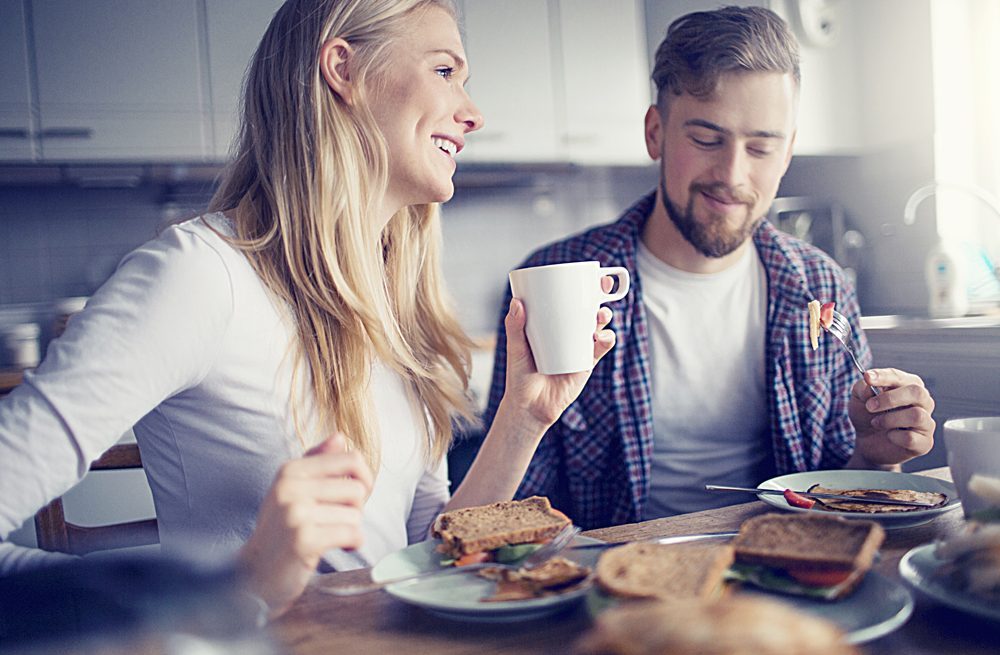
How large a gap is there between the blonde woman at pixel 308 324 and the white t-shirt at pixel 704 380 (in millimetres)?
472

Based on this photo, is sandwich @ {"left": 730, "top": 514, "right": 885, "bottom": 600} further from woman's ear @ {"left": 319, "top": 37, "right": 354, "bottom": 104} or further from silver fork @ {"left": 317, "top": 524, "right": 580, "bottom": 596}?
woman's ear @ {"left": 319, "top": 37, "right": 354, "bottom": 104}

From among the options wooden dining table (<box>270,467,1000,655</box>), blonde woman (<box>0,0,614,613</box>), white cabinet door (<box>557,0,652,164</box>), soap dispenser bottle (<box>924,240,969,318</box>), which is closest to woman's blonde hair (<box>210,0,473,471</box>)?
blonde woman (<box>0,0,614,613</box>)

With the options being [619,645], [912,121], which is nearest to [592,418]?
[619,645]

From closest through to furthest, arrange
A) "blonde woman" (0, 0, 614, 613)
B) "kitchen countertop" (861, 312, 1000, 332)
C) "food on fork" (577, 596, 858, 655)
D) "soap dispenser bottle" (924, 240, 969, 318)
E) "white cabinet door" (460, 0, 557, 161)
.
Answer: "food on fork" (577, 596, 858, 655), "blonde woman" (0, 0, 614, 613), "kitchen countertop" (861, 312, 1000, 332), "soap dispenser bottle" (924, 240, 969, 318), "white cabinet door" (460, 0, 557, 161)

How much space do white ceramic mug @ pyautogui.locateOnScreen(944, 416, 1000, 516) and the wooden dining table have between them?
0.10 meters

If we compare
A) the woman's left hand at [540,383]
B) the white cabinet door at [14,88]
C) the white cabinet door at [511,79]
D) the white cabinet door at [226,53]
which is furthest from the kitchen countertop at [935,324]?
the white cabinet door at [14,88]

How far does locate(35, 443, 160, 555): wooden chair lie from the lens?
1.21 m

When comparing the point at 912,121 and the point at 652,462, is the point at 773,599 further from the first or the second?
the point at 912,121

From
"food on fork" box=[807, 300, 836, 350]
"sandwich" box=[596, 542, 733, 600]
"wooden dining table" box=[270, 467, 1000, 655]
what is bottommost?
"wooden dining table" box=[270, 467, 1000, 655]

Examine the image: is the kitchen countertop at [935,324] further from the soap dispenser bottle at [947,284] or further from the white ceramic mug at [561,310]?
the white ceramic mug at [561,310]

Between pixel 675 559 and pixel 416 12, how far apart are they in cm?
80

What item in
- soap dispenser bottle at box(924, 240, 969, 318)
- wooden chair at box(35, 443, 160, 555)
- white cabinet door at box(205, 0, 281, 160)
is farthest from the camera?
white cabinet door at box(205, 0, 281, 160)

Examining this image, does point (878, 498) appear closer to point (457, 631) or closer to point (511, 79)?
point (457, 631)

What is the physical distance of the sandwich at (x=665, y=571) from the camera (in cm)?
60
